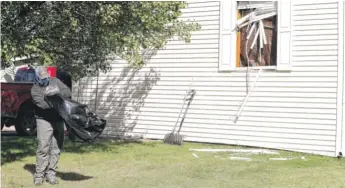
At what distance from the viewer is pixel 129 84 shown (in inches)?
539

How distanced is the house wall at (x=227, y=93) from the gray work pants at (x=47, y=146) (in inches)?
199

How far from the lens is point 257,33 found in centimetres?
1155

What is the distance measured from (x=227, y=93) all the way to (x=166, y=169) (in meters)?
3.51

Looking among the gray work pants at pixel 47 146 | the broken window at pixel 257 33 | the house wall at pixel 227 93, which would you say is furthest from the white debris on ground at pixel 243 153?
the gray work pants at pixel 47 146

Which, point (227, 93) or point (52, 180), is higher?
point (227, 93)

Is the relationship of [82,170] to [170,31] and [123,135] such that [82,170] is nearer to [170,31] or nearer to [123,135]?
[170,31]

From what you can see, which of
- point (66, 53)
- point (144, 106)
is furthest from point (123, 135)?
point (66, 53)

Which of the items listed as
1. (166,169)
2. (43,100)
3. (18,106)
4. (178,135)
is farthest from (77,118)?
(18,106)

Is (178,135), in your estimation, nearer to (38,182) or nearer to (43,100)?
(38,182)

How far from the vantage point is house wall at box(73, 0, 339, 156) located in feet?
34.7

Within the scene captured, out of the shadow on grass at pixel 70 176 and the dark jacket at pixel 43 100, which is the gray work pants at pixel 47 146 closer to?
the dark jacket at pixel 43 100

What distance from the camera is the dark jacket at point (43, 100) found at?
743cm

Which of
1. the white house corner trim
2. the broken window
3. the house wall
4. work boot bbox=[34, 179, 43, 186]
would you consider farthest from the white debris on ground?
work boot bbox=[34, 179, 43, 186]

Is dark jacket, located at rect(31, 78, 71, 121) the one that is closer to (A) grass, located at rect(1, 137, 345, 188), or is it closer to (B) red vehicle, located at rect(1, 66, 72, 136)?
(A) grass, located at rect(1, 137, 345, 188)
